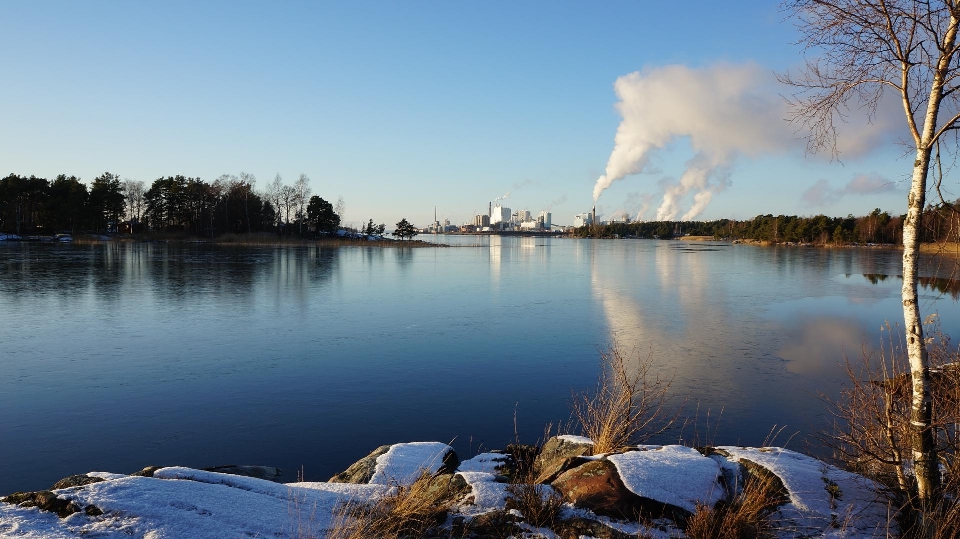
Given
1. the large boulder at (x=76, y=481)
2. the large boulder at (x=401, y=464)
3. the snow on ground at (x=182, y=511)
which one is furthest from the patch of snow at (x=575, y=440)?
the large boulder at (x=76, y=481)

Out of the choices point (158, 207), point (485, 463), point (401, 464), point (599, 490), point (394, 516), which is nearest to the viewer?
point (394, 516)

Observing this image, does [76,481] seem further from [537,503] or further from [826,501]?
[826,501]

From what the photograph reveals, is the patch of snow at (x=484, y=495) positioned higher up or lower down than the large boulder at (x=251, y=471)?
higher up

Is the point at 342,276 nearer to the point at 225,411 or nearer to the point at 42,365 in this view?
the point at 42,365

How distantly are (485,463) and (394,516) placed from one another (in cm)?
194

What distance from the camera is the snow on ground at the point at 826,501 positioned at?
4439 mm

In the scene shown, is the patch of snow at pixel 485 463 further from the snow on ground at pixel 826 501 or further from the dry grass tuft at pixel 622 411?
the snow on ground at pixel 826 501

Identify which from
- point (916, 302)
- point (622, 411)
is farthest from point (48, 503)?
point (916, 302)

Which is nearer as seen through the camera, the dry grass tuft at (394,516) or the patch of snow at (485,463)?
the dry grass tuft at (394,516)

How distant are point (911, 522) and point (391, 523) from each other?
4.06 m

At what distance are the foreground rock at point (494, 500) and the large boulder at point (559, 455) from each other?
3 cm

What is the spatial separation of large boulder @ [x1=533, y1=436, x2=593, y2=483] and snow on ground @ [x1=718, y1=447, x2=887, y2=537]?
1.55m

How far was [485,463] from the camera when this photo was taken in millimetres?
5961

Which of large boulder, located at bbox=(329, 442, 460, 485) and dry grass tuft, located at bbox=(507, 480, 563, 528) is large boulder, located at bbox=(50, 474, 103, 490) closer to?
large boulder, located at bbox=(329, 442, 460, 485)
